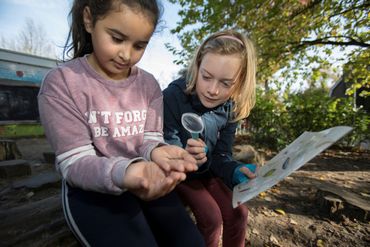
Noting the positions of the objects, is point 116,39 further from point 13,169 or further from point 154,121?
point 13,169

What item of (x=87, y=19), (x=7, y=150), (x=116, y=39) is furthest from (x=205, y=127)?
(x=7, y=150)

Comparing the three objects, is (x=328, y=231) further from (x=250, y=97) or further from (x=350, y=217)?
(x=250, y=97)

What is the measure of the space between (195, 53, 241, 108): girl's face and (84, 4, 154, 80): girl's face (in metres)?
0.53

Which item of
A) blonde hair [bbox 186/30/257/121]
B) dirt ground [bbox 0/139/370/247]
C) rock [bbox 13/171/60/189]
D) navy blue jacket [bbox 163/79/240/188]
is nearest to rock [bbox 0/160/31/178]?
dirt ground [bbox 0/139/370/247]

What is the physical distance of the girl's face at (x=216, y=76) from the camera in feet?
5.46

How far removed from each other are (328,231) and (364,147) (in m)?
5.71

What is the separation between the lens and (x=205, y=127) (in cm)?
179

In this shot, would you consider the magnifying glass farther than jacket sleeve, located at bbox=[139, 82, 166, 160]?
Yes

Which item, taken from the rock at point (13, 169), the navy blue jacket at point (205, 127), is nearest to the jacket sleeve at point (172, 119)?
the navy blue jacket at point (205, 127)

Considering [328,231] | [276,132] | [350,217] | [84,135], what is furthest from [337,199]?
[276,132]

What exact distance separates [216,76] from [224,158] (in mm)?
595

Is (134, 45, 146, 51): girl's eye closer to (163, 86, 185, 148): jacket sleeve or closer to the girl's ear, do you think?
the girl's ear

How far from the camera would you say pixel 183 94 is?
1.81m

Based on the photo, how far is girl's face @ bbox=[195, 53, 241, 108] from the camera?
1.66 metres
